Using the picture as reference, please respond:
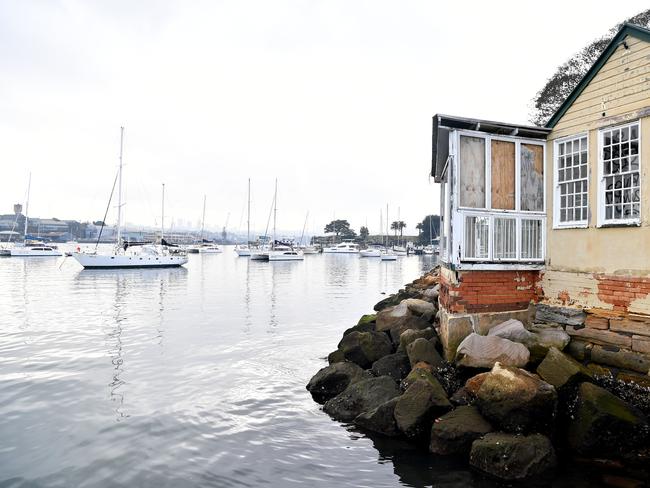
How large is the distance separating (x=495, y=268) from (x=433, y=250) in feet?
395

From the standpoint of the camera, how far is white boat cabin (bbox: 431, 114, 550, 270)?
1021 cm

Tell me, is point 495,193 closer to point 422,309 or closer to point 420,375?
point 422,309

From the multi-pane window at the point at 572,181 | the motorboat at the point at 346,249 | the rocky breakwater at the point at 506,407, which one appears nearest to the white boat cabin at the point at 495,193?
the multi-pane window at the point at 572,181

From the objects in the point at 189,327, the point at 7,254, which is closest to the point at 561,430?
the point at 189,327

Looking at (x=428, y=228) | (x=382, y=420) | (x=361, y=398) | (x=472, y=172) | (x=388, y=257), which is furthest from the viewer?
(x=428, y=228)

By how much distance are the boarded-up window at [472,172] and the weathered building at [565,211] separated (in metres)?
0.02

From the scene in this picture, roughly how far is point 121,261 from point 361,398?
162 ft

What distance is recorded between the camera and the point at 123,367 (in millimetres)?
12805

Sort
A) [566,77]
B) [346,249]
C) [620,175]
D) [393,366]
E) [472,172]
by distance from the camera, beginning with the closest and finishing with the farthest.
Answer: [620,175] → [472,172] → [393,366] → [566,77] → [346,249]

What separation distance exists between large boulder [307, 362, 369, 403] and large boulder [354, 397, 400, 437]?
186cm

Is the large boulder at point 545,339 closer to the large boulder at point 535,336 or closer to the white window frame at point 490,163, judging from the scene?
the large boulder at point 535,336

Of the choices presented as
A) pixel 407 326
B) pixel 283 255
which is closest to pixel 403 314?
pixel 407 326

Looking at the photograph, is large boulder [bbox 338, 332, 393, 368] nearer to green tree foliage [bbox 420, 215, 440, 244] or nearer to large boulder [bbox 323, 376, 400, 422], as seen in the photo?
large boulder [bbox 323, 376, 400, 422]

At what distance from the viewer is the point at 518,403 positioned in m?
7.16
